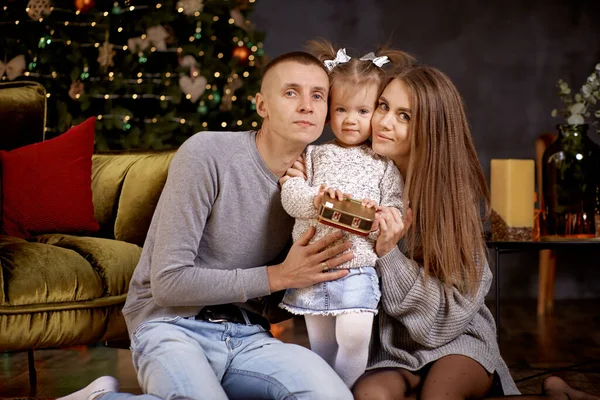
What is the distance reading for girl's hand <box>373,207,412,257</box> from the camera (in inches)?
69.0

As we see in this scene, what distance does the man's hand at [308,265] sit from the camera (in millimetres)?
1727

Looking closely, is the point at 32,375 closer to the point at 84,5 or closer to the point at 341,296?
the point at 341,296

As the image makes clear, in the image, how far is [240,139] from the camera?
1862 mm

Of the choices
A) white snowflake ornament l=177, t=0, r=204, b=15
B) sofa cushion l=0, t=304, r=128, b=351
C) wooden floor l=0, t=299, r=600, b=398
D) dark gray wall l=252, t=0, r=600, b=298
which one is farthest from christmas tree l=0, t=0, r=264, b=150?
sofa cushion l=0, t=304, r=128, b=351

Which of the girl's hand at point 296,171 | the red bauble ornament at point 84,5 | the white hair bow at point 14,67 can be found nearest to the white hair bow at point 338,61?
the girl's hand at point 296,171

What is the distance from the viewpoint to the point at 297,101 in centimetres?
181

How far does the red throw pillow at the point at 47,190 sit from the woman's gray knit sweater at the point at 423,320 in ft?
4.55

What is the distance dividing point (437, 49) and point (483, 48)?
0.32m

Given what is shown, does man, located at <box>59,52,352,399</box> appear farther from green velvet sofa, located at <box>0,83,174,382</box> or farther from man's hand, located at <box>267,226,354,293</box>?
green velvet sofa, located at <box>0,83,174,382</box>

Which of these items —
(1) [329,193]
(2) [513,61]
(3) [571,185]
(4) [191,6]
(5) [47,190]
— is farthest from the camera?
(2) [513,61]

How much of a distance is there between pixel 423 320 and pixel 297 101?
63cm

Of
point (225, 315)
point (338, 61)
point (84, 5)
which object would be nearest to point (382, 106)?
point (338, 61)

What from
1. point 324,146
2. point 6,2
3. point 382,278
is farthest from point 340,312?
point 6,2

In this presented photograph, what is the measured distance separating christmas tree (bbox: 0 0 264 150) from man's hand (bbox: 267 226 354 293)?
2.63 m
